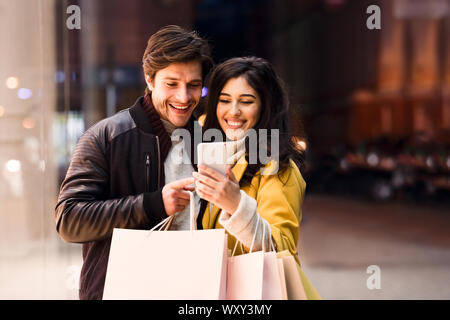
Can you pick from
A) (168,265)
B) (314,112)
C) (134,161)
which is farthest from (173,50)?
(314,112)

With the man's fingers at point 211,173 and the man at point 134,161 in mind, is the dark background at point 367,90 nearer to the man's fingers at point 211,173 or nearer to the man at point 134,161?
the man at point 134,161

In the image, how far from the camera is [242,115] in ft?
5.24

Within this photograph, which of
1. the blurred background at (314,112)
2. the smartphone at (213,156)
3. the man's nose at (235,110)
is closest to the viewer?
the smartphone at (213,156)

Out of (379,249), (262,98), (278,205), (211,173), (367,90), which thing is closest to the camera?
(211,173)

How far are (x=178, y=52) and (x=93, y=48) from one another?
407 centimetres

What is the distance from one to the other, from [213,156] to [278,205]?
0.28m

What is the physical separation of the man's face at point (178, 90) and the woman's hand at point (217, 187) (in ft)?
0.95

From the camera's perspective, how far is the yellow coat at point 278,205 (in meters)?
1.48

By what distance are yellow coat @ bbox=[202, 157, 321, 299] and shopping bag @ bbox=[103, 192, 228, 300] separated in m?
0.15

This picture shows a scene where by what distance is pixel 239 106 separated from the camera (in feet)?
5.25

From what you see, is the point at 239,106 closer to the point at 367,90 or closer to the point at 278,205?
the point at 278,205

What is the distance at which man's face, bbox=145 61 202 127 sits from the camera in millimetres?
1539

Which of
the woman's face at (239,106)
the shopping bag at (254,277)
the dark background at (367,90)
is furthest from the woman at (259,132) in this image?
the dark background at (367,90)
